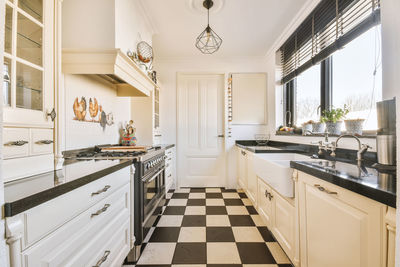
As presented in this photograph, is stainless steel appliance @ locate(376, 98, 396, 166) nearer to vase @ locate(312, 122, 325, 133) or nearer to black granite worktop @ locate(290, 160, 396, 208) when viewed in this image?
black granite worktop @ locate(290, 160, 396, 208)

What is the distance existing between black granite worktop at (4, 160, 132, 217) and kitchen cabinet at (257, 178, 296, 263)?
131 centimetres

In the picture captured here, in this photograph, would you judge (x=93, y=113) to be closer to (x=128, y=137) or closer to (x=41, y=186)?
(x=128, y=137)

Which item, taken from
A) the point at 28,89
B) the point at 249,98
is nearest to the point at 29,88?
the point at 28,89

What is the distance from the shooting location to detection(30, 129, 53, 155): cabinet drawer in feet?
2.91

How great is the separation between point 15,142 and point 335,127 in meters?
2.19

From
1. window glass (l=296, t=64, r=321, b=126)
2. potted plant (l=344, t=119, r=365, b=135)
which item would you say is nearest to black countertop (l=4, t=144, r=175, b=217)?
potted plant (l=344, t=119, r=365, b=135)

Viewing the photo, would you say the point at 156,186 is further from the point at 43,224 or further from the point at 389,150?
the point at 389,150

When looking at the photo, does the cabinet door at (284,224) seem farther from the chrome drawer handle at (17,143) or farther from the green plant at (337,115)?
the chrome drawer handle at (17,143)

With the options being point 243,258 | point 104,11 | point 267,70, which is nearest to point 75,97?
point 104,11

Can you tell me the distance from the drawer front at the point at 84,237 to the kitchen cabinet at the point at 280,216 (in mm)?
1221

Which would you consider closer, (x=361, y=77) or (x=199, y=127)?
(x=361, y=77)

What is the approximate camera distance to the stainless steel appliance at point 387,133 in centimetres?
93

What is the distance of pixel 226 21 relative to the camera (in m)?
2.31

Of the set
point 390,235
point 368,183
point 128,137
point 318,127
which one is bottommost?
point 390,235
